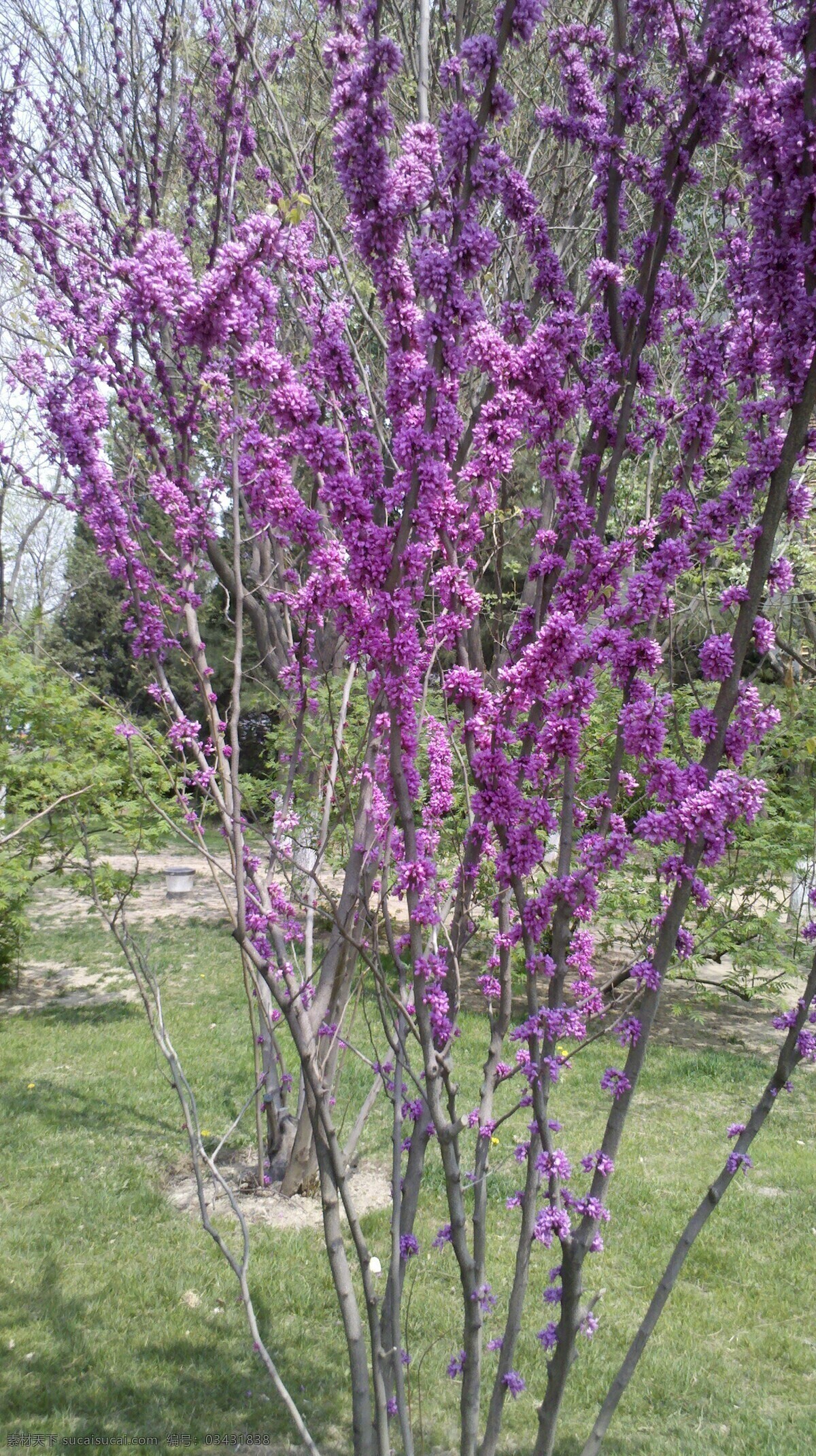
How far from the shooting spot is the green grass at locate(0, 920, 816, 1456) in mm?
3443

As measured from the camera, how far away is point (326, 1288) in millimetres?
4281

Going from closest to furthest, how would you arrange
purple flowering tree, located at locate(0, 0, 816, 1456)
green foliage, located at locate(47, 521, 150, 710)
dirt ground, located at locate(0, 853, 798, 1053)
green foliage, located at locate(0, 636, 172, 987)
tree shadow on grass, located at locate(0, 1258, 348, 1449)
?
purple flowering tree, located at locate(0, 0, 816, 1456), tree shadow on grass, located at locate(0, 1258, 348, 1449), green foliage, located at locate(0, 636, 172, 987), dirt ground, located at locate(0, 853, 798, 1053), green foliage, located at locate(47, 521, 150, 710)

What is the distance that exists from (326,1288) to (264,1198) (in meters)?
0.90

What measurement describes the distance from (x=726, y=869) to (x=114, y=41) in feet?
23.9

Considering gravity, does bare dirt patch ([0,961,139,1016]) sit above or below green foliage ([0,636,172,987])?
below

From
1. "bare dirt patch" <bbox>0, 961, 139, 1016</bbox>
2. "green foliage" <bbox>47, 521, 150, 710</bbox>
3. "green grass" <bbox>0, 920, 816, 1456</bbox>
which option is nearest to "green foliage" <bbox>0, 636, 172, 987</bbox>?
"bare dirt patch" <bbox>0, 961, 139, 1016</bbox>

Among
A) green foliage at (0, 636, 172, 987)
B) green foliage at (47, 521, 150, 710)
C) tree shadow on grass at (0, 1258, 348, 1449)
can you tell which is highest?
green foliage at (47, 521, 150, 710)

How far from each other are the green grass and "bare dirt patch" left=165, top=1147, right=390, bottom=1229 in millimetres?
147

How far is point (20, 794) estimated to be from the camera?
769 centimetres

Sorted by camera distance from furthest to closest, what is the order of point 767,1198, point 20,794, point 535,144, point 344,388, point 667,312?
point 20,794 → point 535,144 → point 767,1198 → point 667,312 → point 344,388

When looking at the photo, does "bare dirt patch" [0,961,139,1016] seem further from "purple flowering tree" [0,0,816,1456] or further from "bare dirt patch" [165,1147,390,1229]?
"purple flowering tree" [0,0,816,1456]

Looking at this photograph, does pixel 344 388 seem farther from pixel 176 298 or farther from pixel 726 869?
pixel 726 869

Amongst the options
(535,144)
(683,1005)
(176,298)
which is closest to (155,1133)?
(683,1005)

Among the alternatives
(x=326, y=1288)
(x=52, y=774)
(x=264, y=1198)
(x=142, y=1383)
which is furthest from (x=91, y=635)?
(x=142, y=1383)
